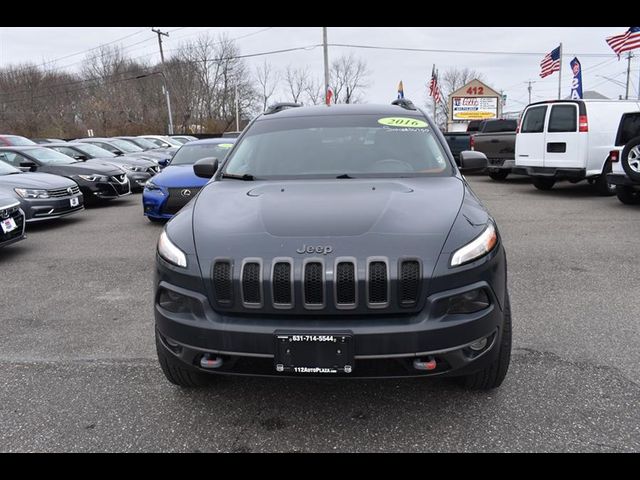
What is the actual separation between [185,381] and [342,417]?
91cm

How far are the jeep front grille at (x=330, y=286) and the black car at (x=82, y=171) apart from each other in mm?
9762

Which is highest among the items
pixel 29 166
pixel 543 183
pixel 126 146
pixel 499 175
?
pixel 29 166

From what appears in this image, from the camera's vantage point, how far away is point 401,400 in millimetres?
2885

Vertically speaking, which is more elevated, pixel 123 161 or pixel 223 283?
pixel 223 283

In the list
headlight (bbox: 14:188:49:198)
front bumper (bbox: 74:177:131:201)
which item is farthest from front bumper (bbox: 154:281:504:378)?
front bumper (bbox: 74:177:131:201)

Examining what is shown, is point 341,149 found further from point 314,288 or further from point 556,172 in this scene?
point 556,172

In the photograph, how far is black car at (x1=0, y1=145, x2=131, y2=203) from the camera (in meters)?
10.9

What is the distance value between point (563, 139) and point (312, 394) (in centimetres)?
1007

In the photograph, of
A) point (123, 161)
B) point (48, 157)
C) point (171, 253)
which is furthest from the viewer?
point (123, 161)

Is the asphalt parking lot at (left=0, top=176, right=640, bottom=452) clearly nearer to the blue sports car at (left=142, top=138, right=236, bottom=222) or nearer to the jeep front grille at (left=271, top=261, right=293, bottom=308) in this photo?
the jeep front grille at (left=271, top=261, right=293, bottom=308)

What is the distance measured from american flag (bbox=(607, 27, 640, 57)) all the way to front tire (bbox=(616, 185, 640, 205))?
1181 cm

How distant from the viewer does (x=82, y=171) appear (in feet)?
36.1

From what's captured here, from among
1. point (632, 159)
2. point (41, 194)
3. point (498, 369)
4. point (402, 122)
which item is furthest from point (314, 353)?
point (632, 159)

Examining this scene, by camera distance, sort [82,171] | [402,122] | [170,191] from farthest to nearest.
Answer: [82,171], [170,191], [402,122]
